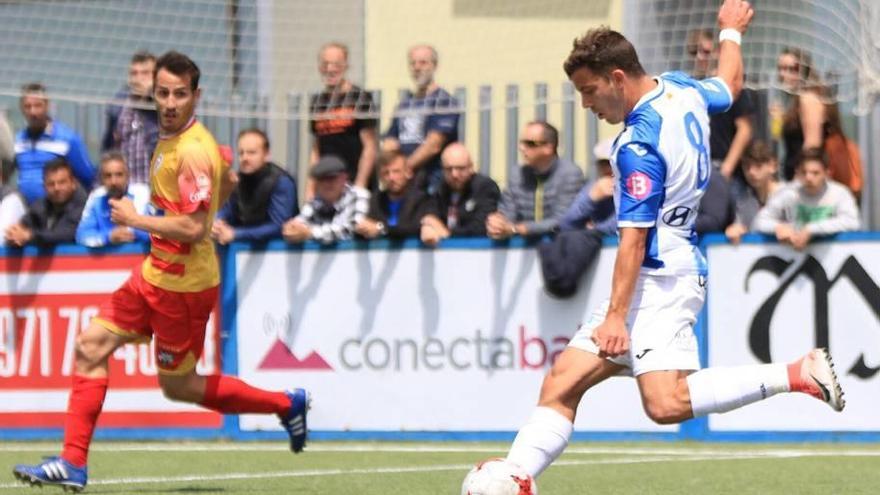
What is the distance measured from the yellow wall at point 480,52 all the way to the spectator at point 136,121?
1.72 metres

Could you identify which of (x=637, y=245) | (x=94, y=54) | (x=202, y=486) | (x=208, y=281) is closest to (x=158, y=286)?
(x=208, y=281)

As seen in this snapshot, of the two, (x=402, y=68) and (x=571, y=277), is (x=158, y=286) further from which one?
(x=402, y=68)

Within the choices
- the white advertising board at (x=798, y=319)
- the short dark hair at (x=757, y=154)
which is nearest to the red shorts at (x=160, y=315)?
the white advertising board at (x=798, y=319)

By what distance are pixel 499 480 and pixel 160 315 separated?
2866mm

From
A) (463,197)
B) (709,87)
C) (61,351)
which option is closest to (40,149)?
(61,351)

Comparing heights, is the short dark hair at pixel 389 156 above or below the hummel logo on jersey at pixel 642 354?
above

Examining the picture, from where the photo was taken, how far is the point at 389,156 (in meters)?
13.0

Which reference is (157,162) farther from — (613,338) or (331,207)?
(331,207)

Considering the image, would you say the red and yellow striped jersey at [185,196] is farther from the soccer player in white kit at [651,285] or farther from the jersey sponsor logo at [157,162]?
the soccer player in white kit at [651,285]

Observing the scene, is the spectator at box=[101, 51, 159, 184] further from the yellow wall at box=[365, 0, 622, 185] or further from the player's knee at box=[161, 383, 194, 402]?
the player's knee at box=[161, 383, 194, 402]

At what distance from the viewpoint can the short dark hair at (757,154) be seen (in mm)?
12655

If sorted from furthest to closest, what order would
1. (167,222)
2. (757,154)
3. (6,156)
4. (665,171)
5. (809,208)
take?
(6,156), (757,154), (809,208), (167,222), (665,171)

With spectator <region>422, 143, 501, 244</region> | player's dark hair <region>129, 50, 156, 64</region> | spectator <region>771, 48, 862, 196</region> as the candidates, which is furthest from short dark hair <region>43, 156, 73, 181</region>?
spectator <region>771, 48, 862, 196</region>

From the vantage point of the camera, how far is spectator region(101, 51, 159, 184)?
14008 millimetres
